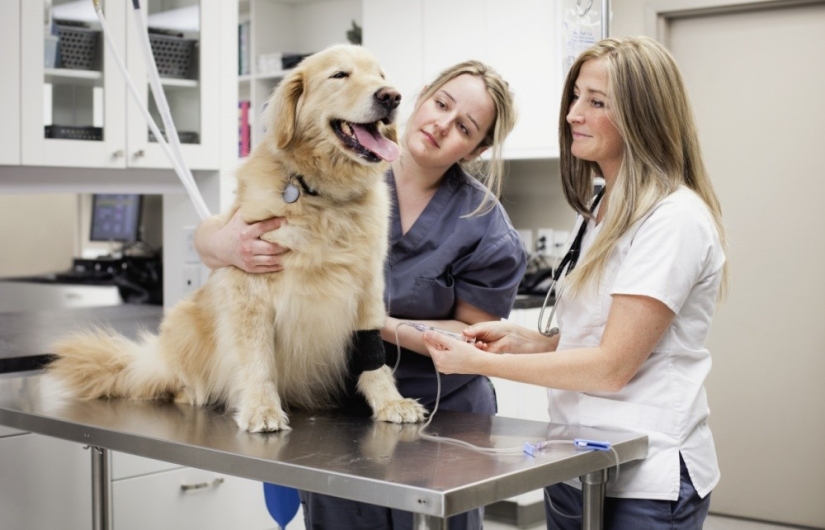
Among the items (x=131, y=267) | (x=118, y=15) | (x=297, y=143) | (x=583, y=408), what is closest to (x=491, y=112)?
(x=297, y=143)

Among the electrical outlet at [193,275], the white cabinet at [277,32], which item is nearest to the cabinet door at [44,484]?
the electrical outlet at [193,275]

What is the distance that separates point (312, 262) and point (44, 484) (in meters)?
1.13

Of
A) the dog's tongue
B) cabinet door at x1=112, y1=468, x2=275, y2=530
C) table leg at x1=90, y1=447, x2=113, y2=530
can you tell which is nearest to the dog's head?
the dog's tongue

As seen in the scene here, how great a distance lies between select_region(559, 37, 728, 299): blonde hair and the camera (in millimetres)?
1504

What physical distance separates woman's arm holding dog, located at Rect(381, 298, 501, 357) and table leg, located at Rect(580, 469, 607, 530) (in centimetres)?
47

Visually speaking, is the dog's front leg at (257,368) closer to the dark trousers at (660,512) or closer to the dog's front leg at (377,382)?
the dog's front leg at (377,382)

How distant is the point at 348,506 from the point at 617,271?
75cm

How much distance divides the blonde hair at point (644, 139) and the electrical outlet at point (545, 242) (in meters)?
2.90

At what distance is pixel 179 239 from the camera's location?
10.9 feet

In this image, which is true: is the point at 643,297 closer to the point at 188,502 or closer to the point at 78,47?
the point at 188,502

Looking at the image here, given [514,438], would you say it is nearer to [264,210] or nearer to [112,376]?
[264,210]

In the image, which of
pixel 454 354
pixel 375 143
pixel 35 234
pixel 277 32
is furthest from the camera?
pixel 277 32

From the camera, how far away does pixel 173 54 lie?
3166 millimetres

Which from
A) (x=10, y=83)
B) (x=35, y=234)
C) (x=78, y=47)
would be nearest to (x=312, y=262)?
(x=10, y=83)
